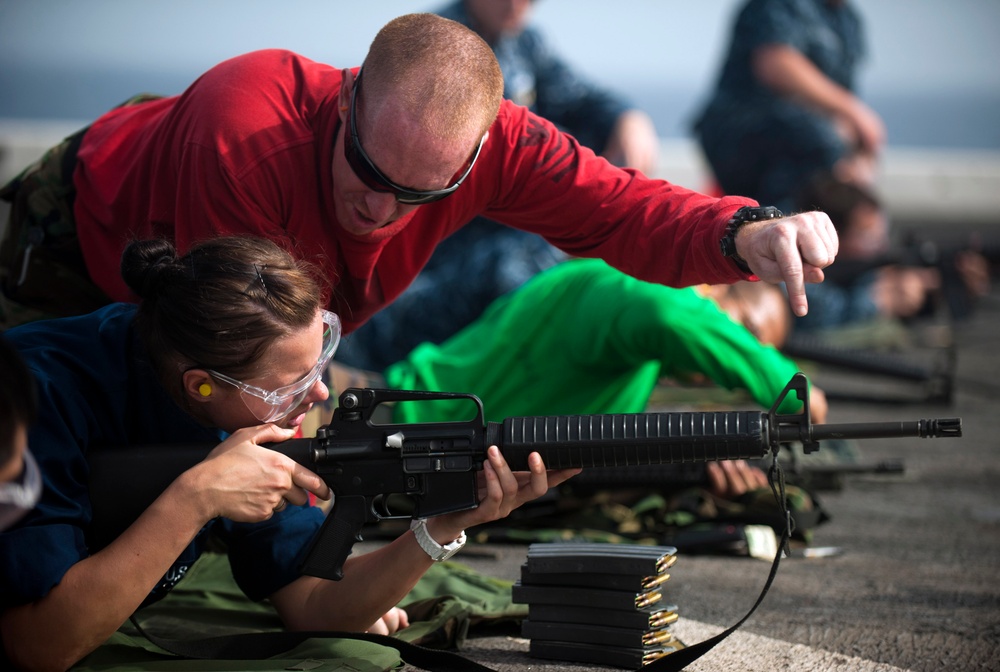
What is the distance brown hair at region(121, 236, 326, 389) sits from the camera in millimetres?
1957

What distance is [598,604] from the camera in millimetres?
2291

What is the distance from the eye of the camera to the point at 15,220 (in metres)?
2.89

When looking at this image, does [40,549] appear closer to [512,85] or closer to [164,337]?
[164,337]

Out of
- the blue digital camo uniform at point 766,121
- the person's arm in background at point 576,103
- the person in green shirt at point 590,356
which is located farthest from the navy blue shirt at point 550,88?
the blue digital camo uniform at point 766,121

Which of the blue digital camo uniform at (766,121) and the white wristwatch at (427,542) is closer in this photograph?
the white wristwatch at (427,542)

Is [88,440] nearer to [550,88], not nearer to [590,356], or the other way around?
[590,356]

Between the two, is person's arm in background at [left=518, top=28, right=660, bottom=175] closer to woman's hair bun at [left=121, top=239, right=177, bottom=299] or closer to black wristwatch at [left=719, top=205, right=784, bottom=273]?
black wristwatch at [left=719, top=205, right=784, bottom=273]

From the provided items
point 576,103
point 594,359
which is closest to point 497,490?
point 594,359

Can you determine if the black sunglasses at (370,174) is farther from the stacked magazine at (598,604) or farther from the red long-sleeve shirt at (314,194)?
the stacked magazine at (598,604)

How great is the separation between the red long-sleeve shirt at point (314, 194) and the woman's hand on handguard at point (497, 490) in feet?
2.09

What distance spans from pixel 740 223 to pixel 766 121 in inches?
258

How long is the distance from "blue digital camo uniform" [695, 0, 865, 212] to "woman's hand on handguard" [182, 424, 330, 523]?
22.1ft

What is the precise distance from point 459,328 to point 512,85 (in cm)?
135

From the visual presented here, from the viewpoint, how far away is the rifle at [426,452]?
196 cm
